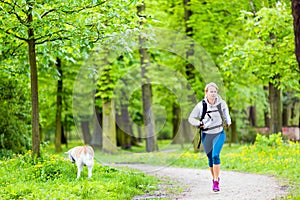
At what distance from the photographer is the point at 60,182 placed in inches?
356

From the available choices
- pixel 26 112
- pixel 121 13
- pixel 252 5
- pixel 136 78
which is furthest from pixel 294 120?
pixel 121 13

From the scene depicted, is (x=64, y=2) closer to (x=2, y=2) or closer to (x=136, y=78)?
(x=2, y=2)

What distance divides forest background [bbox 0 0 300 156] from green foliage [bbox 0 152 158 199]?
107 cm

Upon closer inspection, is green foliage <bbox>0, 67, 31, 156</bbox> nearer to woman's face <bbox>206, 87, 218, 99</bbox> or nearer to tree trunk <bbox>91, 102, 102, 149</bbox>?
woman's face <bbox>206, 87, 218, 99</bbox>

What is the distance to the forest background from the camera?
1031cm

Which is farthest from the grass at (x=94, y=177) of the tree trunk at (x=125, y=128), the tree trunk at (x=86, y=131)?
the tree trunk at (x=125, y=128)

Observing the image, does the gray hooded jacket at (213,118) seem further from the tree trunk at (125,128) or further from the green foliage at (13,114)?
the tree trunk at (125,128)

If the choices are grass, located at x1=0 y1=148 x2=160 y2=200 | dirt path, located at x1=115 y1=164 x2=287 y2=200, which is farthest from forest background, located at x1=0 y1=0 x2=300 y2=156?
dirt path, located at x1=115 y1=164 x2=287 y2=200

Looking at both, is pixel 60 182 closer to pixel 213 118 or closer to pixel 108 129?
pixel 213 118

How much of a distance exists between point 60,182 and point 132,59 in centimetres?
1048

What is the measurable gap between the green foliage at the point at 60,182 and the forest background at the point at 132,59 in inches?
42.3

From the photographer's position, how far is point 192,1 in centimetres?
2027

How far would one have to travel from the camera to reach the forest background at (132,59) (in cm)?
1031

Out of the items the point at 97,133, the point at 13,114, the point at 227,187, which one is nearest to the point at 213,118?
the point at 227,187
